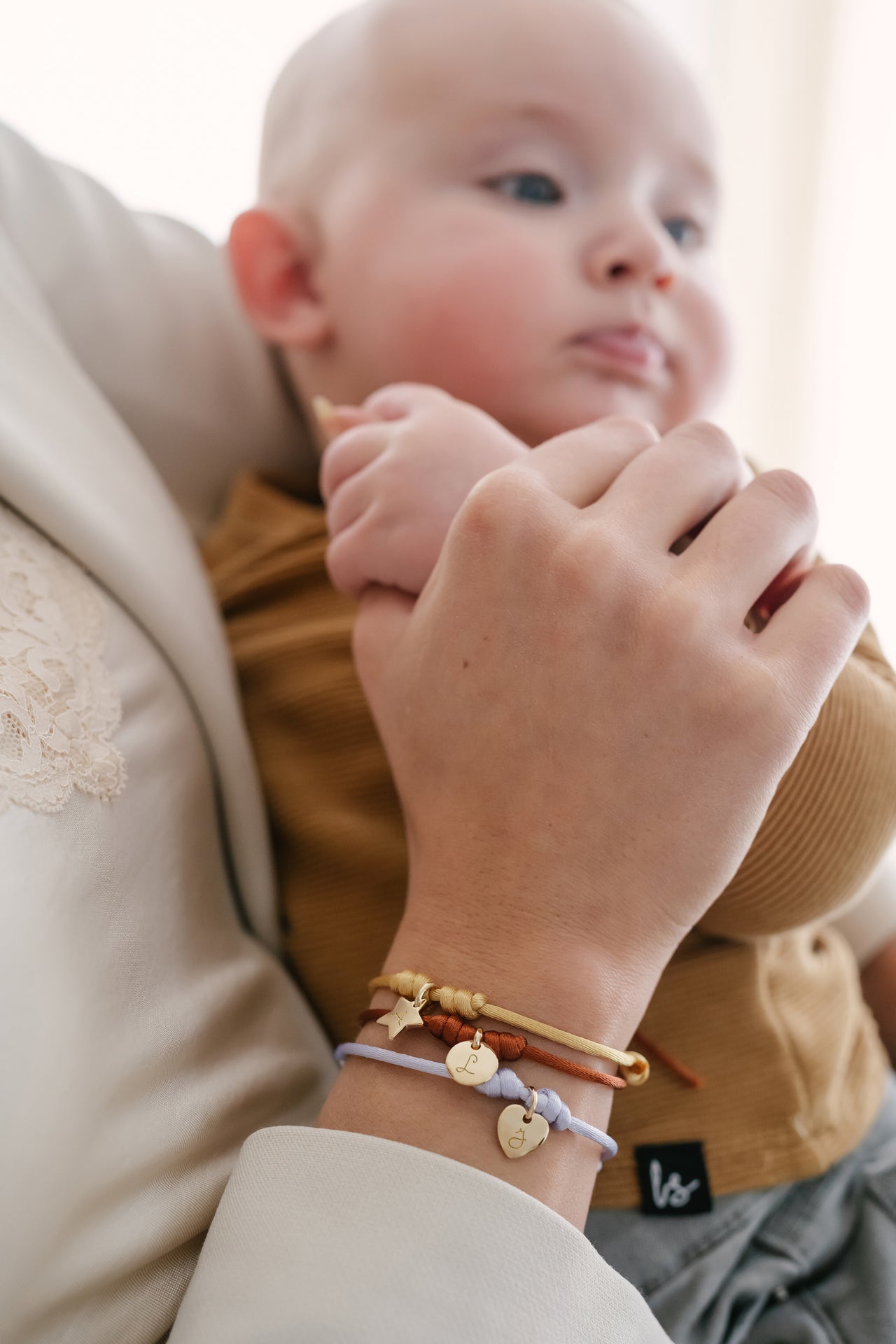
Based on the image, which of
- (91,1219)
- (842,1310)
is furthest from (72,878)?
(842,1310)

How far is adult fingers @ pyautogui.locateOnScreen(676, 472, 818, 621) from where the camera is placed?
0.48 m

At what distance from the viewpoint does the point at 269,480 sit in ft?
3.44

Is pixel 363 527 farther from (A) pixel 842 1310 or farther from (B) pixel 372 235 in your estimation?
(A) pixel 842 1310

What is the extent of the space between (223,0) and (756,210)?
3.26 feet

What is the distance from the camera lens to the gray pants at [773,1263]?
23.1 inches

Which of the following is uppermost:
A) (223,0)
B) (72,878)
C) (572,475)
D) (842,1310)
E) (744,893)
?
(223,0)

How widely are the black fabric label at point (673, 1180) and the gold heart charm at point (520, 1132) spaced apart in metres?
0.25

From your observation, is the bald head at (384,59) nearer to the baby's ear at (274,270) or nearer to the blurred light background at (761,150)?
the baby's ear at (274,270)

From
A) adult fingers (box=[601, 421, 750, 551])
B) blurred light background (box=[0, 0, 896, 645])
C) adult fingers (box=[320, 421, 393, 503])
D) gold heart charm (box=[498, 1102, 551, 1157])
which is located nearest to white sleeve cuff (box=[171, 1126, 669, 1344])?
gold heart charm (box=[498, 1102, 551, 1157])

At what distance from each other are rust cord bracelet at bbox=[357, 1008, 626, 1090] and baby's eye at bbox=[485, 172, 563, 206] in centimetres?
67

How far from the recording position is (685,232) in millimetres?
948

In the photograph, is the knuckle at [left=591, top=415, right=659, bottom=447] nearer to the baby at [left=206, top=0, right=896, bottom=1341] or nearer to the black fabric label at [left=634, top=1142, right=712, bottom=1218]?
the baby at [left=206, top=0, right=896, bottom=1341]

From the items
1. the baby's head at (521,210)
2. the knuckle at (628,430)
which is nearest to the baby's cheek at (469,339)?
the baby's head at (521,210)

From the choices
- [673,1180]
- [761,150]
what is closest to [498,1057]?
[673,1180]
